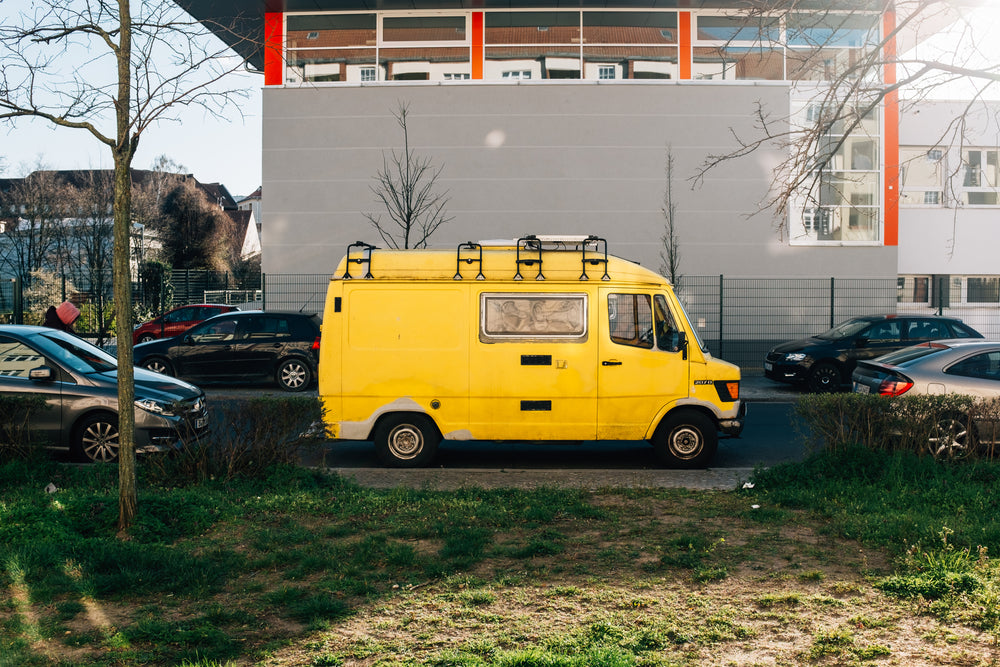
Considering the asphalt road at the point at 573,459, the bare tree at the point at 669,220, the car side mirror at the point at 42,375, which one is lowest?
the asphalt road at the point at 573,459

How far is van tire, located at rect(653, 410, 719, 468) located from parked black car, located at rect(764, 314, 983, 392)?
9088mm

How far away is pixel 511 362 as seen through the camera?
31.6 ft

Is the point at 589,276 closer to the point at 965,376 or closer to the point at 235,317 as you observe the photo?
the point at 965,376

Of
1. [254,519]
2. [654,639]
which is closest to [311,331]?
[254,519]

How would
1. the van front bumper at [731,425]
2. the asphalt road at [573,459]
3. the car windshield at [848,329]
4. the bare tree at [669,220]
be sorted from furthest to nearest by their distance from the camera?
the bare tree at [669,220] < the car windshield at [848,329] < the van front bumper at [731,425] < the asphalt road at [573,459]

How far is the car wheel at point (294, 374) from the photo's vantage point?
58.4 ft

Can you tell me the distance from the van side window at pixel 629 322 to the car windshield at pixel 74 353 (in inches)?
231

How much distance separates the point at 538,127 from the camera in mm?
25250

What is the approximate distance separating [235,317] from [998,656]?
638 inches

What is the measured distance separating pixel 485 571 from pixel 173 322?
22.1 m

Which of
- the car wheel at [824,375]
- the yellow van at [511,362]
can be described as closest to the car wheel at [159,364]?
the yellow van at [511,362]

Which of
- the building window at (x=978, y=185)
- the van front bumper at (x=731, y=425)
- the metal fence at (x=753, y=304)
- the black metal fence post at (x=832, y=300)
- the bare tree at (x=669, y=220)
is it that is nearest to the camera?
the van front bumper at (x=731, y=425)

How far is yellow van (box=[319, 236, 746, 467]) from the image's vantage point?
963 centimetres

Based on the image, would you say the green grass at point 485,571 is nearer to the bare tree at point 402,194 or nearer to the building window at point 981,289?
the bare tree at point 402,194
